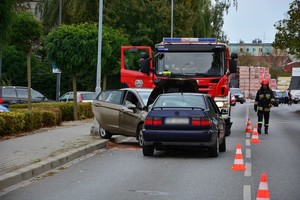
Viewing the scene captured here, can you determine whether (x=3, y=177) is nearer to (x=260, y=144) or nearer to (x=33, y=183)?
(x=33, y=183)

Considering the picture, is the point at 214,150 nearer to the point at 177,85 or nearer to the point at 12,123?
the point at 177,85

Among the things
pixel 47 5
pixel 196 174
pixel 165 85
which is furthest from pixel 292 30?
pixel 196 174

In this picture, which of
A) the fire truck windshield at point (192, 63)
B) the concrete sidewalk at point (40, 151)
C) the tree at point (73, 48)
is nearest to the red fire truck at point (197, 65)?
the fire truck windshield at point (192, 63)

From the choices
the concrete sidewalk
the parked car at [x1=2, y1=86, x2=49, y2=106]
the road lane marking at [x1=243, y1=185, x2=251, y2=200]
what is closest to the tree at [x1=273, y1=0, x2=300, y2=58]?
the parked car at [x1=2, y1=86, x2=49, y2=106]

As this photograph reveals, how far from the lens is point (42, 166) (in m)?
11.6

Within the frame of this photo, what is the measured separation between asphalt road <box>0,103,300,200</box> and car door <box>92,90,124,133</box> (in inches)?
48.5

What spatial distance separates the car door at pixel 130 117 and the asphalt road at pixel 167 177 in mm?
710

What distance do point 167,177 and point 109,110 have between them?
6.42m

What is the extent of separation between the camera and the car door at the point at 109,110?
56.0 feet

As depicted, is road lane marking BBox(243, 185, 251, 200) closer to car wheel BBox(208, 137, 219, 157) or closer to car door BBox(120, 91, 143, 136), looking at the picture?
car wheel BBox(208, 137, 219, 157)

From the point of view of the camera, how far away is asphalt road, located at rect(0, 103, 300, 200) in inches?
366

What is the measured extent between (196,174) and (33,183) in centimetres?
300

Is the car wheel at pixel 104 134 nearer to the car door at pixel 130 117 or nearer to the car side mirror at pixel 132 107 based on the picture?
the car door at pixel 130 117

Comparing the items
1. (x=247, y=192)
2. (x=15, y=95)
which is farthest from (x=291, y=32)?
(x=247, y=192)
